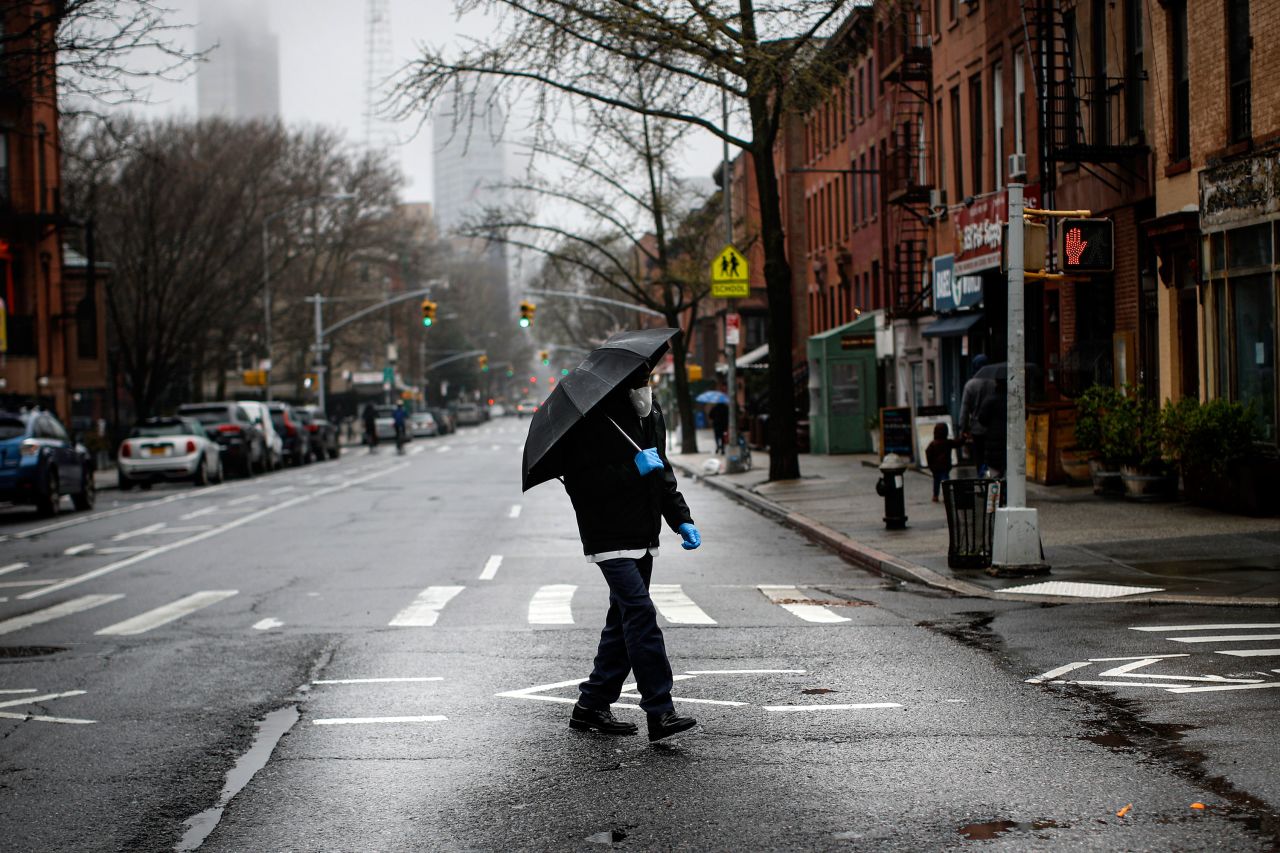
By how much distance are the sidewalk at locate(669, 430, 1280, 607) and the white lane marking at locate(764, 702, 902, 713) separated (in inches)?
186

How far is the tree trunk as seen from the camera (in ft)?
96.6

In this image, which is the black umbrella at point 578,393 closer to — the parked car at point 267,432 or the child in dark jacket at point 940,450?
the child in dark jacket at point 940,450

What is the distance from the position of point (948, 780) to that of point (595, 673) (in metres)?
1.93

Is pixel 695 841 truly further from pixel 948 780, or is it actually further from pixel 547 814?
pixel 948 780

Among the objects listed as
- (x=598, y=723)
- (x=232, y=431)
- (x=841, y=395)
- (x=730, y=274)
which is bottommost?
(x=598, y=723)

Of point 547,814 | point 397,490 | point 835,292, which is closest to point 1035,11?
point 397,490

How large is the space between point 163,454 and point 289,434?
13537mm

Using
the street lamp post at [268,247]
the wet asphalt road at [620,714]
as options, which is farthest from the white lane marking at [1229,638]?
the street lamp post at [268,247]

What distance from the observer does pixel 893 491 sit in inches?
770

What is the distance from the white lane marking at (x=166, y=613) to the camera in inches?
488

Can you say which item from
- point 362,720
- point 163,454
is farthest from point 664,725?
point 163,454

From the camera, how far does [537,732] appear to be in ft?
25.8

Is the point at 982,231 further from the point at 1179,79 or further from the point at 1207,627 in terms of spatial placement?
the point at 1207,627

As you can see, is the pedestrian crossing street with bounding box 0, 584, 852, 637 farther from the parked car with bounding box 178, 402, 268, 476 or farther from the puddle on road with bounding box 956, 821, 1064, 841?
the parked car with bounding box 178, 402, 268, 476
